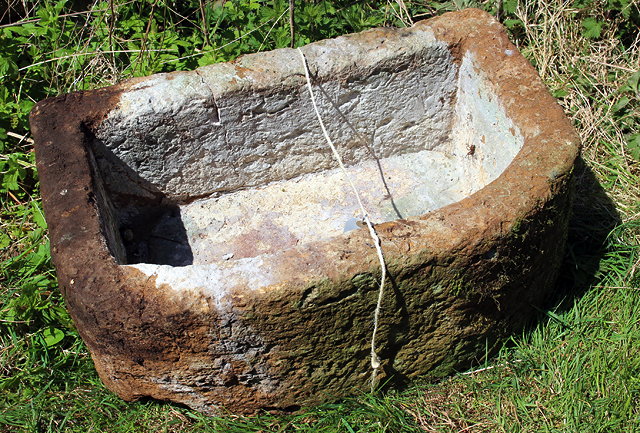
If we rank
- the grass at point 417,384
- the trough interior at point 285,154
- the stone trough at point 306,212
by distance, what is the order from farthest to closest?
the trough interior at point 285,154
the grass at point 417,384
the stone trough at point 306,212

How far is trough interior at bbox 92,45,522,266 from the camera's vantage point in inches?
115

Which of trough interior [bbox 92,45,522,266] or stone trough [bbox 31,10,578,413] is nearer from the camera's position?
stone trough [bbox 31,10,578,413]

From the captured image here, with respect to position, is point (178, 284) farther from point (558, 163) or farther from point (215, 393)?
point (558, 163)

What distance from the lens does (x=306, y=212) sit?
3.25 metres

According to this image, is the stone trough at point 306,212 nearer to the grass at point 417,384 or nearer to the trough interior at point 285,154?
the trough interior at point 285,154

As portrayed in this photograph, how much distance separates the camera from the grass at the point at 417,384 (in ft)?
8.55

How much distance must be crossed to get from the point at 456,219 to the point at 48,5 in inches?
116

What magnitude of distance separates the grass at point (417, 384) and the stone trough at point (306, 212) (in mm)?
141

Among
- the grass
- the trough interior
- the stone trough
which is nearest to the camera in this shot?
the stone trough

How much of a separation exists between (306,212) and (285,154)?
11.1 inches

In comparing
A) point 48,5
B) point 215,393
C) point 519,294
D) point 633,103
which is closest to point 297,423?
point 215,393

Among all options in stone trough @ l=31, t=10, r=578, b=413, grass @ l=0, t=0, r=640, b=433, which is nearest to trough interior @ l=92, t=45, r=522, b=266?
stone trough @ l=31, t=10, r=578, b=413

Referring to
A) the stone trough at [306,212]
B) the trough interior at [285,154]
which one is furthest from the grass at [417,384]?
the trough interior at [285,154]

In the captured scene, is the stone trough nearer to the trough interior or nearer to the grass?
the trough interior
